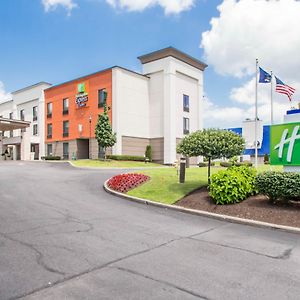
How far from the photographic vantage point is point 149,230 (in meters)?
8.11

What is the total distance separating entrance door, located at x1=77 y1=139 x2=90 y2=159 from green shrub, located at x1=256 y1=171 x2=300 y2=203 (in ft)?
127

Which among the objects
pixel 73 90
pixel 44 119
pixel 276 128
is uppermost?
pixel 73 90

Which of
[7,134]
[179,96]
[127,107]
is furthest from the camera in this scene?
[7,134]

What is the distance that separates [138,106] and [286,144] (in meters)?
34.6

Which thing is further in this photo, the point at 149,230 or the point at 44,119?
the point at 44,119

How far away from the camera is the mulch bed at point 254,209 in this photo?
8.97 metres

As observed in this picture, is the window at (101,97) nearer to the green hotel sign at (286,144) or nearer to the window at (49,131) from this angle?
the window at (49,131)

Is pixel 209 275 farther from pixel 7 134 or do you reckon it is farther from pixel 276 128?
pixel 7 134

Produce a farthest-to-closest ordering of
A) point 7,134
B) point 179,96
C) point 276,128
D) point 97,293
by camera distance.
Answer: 1. point 7,134
2. point 179,96
3. point 276,128
4. point 97,293

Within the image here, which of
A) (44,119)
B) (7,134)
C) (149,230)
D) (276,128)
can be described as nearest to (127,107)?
(44,119)

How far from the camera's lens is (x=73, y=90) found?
48.4 meters

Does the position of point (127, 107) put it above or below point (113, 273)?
above

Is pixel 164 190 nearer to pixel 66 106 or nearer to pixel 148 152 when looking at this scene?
pixel 148 152

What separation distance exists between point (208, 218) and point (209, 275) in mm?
4809
